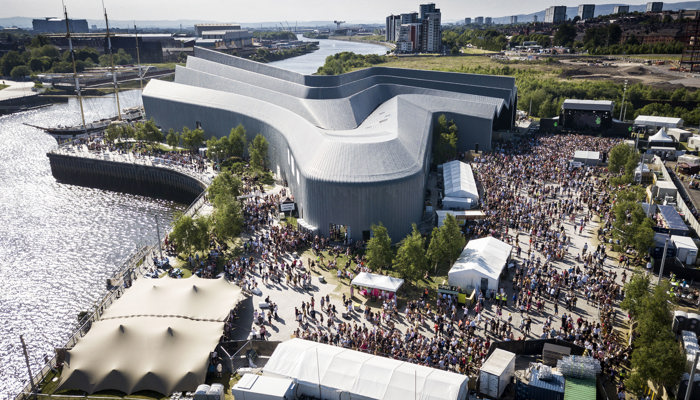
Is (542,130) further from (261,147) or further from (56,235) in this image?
(56,235)

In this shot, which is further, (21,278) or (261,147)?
(261,147)

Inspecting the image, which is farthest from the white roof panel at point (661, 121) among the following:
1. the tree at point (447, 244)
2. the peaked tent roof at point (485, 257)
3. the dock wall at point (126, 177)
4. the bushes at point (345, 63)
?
the bushes at point (345, 63)

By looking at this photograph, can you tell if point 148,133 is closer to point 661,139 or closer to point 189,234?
point 189,234

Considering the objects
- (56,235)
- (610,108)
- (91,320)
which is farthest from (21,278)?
(610,108)

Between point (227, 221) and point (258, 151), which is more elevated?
point (258, 151)

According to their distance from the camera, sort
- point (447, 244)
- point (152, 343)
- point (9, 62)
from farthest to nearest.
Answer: point (9, 62) < point (447, 244) < point (152, 343)

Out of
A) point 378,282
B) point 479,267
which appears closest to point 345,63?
point 479,267

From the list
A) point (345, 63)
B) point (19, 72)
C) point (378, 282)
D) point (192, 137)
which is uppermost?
point (345, 63)
